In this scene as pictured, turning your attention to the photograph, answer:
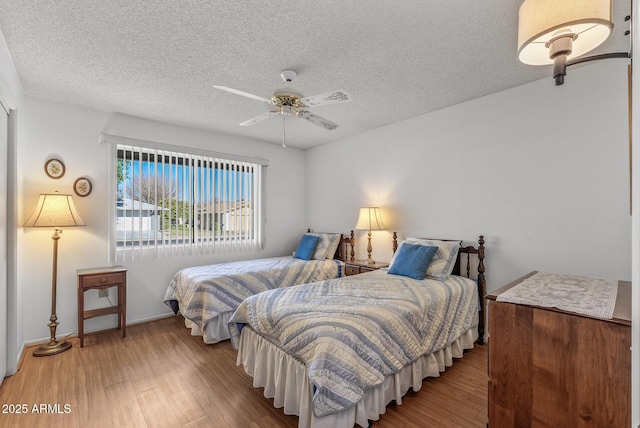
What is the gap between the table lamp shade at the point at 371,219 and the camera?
3.78m

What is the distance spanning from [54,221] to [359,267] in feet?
10.9

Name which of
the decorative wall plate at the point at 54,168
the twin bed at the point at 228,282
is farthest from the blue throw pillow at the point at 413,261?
the decorative wall plate at the point at 54,168

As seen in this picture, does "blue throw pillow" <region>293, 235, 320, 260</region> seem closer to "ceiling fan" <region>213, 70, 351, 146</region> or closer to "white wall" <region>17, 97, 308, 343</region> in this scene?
"white wall" <region>17, 97, 308, 343</region>

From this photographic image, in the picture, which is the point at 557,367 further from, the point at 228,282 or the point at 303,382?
the point at 228,282

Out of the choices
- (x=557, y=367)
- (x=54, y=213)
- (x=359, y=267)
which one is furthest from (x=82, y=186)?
(x=557, y=367)

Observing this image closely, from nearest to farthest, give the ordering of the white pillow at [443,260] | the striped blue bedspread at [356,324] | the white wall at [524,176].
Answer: the striped blue bedspread at [356,324], the white wall at [524,176], the white pillow at [443,260]

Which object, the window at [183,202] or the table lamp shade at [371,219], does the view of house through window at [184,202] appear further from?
the table lamp shade at [371,219]

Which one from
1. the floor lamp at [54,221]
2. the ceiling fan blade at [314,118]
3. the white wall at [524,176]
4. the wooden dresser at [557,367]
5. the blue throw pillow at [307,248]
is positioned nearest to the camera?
the wooden dresser at [557,367]

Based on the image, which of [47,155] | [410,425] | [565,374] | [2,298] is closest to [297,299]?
[410,425]

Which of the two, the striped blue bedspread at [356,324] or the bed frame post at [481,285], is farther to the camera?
the bed frame post at [481,285]

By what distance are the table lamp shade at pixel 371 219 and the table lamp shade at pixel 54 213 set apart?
126 inches

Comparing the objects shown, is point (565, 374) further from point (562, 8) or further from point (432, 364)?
point (562, 8)

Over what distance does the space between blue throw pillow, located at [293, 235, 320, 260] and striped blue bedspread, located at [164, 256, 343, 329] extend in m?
0.19

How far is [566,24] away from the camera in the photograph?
0.92 metres
